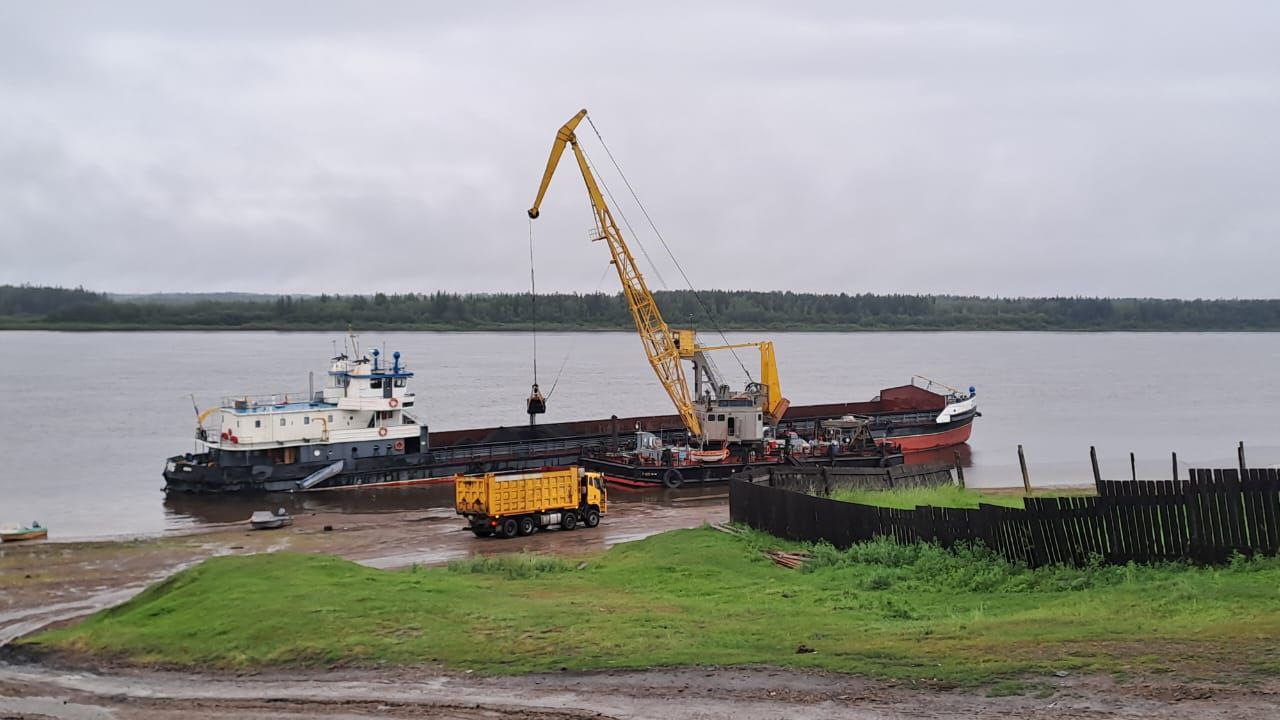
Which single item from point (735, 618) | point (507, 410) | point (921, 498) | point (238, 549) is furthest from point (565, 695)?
point (507, 410)

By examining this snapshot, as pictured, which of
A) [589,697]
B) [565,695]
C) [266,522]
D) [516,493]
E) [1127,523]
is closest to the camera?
[589,697]

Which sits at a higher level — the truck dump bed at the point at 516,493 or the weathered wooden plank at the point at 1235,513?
the weathered wooden plank at the point at 1235,513

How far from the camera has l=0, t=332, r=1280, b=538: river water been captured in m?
46.0

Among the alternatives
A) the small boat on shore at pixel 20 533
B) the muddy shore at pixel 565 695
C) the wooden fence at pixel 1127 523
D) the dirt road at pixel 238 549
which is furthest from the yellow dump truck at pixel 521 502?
the small boat on shore at pixel 20 533

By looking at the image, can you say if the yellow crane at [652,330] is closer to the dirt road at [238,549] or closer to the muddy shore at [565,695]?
the dirt road at [238,549]

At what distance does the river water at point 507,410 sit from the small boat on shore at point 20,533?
1.71m

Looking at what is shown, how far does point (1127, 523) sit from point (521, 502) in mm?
18077

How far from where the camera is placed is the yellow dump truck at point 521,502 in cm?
3148

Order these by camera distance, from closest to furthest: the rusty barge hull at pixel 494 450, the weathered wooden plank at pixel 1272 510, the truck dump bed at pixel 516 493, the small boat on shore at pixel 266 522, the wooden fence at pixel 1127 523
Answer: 1. the weathered wooden plank at pixel 1272 510
2. the wooden fence at pixel 1127 523
3. the truck dump bed at pixel 516 493
4. the small boat on shore at pixel 266 522
5. the rusty barge hull at pixel 494 450

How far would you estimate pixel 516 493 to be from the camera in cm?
3164

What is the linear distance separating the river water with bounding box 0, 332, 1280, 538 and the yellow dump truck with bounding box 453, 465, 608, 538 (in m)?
12.7

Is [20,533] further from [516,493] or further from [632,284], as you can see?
[632,284]

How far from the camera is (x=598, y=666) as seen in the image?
14.3m

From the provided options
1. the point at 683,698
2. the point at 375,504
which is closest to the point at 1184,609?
the point at 683,698
